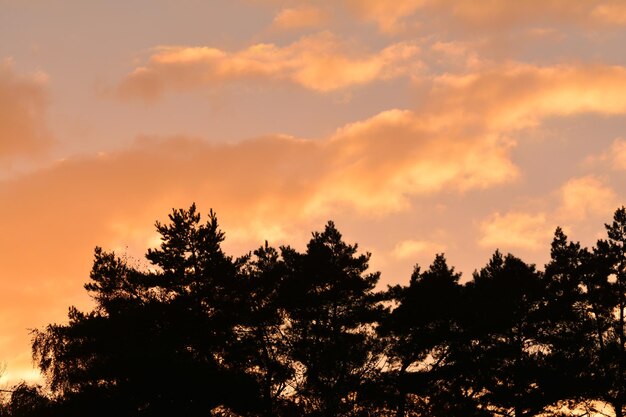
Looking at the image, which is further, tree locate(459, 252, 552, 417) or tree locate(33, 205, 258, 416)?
tree locate(459, 252, 552, 417)

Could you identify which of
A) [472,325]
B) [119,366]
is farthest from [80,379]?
[472,325]

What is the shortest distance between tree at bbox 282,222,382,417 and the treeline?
3.1 inches

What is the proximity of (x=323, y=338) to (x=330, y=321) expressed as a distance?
118 centimetres

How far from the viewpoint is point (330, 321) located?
42062 millimetres

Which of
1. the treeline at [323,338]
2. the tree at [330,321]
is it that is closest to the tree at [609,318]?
the treeline at [323,338]

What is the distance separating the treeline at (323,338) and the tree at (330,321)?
0.08 metres

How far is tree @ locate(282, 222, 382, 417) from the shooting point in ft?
133

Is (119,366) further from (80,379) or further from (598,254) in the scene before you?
(598,254)

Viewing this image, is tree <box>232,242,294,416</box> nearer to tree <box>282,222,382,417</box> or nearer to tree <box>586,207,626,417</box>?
tree <box>282,222,382,417</box>

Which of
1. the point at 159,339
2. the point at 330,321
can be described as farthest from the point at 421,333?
the point at 159,339

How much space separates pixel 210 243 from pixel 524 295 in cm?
1934

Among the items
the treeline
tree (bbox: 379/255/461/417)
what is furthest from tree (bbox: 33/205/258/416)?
tree (bbox: 379/255/461/417)

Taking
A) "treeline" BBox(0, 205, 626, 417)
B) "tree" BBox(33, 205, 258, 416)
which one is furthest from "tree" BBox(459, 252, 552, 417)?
"tree" BBox(33, 205, 258, 416)

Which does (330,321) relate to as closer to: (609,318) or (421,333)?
(421,333)
